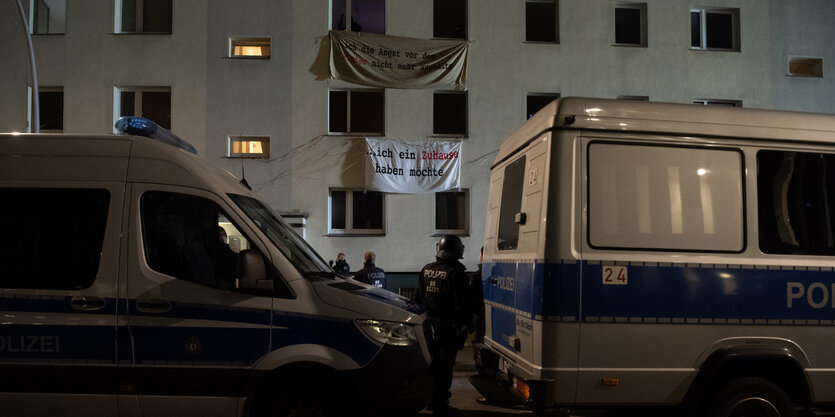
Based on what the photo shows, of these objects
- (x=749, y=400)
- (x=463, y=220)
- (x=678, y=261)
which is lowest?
(x=749, y=400)

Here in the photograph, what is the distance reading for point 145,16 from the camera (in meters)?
14.4

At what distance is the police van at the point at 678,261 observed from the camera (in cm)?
402

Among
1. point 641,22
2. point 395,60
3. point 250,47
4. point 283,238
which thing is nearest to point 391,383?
point 283,238

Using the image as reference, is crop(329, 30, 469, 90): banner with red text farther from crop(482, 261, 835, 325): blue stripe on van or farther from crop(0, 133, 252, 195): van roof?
crop(482, 261, 835, 325): blue stripe on van

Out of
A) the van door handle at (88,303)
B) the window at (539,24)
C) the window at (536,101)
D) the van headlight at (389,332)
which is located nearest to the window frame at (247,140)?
the window at (536,101)

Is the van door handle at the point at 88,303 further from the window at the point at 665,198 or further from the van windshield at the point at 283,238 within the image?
the window at the point at 665,198

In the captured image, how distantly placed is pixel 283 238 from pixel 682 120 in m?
3.33

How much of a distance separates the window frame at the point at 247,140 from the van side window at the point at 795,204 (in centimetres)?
1177

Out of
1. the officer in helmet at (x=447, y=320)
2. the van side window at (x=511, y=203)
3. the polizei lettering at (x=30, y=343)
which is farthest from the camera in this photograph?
the officer in helmet at (x=447, y=320)

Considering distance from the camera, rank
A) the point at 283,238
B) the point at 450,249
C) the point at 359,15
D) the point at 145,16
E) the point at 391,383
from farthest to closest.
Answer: the point at 359,15 → the point at 145,16 → the point at 450,249 → the point at 283,238 → the point at 391,383

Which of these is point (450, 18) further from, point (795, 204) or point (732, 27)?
point (795, 204)

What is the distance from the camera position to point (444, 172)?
14.1 meters

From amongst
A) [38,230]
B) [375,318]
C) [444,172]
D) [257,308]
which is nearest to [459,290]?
[375,318]

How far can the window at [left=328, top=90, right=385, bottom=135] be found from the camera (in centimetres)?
1444
